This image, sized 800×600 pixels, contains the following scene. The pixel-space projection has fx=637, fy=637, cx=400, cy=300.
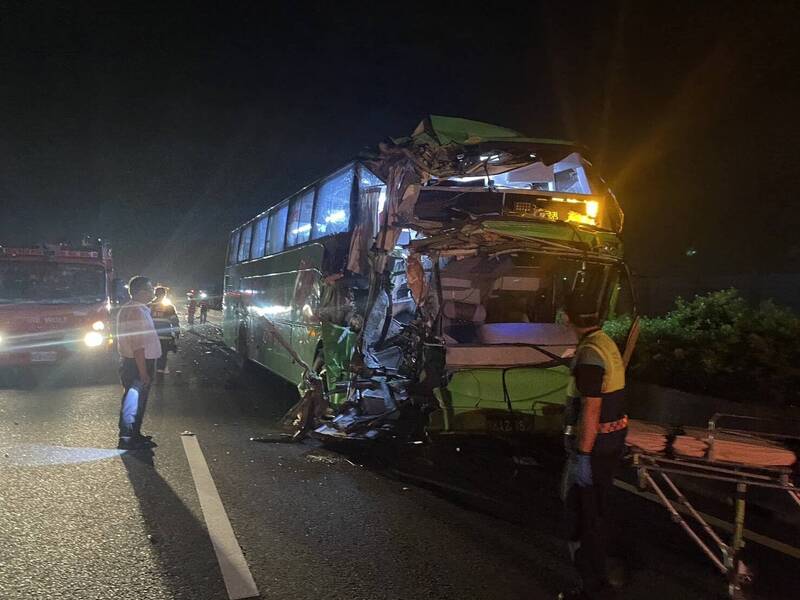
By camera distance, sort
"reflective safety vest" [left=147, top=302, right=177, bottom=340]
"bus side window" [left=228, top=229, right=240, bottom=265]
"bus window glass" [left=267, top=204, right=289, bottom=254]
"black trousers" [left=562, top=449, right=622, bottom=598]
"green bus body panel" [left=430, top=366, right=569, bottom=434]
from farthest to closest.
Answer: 1. "bus side window" [left=228, top=229, right=240, bottom=265]
2. "bus window glass" [left=267, top=204, right=289, bottom=254]
3. "reflective safety vest" [left=147, top=302, right=177, bottom=340]
4. "green bus body panel" [left=430, top=366, right=569, bottom=434]
5. "black trousers" [left=562, top=449, right=622, bottom=598]

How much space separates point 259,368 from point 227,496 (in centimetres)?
1025

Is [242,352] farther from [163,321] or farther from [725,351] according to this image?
[725,351]

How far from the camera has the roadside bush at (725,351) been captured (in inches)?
279

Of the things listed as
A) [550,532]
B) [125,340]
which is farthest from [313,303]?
[550,532]

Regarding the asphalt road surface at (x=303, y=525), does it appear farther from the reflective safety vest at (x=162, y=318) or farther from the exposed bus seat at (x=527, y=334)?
the reflective safety vest at (x=162, y=318)

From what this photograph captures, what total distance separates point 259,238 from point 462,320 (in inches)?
340

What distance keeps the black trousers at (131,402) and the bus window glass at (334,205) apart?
10.5 feet

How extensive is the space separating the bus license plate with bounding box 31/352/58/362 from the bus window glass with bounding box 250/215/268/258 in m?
4.64

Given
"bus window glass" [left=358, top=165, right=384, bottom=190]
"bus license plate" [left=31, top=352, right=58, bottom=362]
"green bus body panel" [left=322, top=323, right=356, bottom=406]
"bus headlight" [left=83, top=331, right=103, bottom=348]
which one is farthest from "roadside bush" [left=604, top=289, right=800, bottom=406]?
"bus license plate" [left=31, top=352, right=58, bottom=362]

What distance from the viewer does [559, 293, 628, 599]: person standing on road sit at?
3730 millimetres

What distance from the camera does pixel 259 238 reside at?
14.9 meters

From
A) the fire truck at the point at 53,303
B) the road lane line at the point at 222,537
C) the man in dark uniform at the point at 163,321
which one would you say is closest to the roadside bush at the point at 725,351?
the road lane line at the point at 222,537

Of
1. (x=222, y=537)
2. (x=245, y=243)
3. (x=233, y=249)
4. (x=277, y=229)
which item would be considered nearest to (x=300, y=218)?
(x=277, y=229)

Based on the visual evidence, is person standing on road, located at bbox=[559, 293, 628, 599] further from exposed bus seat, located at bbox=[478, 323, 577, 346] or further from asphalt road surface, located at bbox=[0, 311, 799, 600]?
exposed bus seat, located at bbox=[478, 323, 577, 346]
